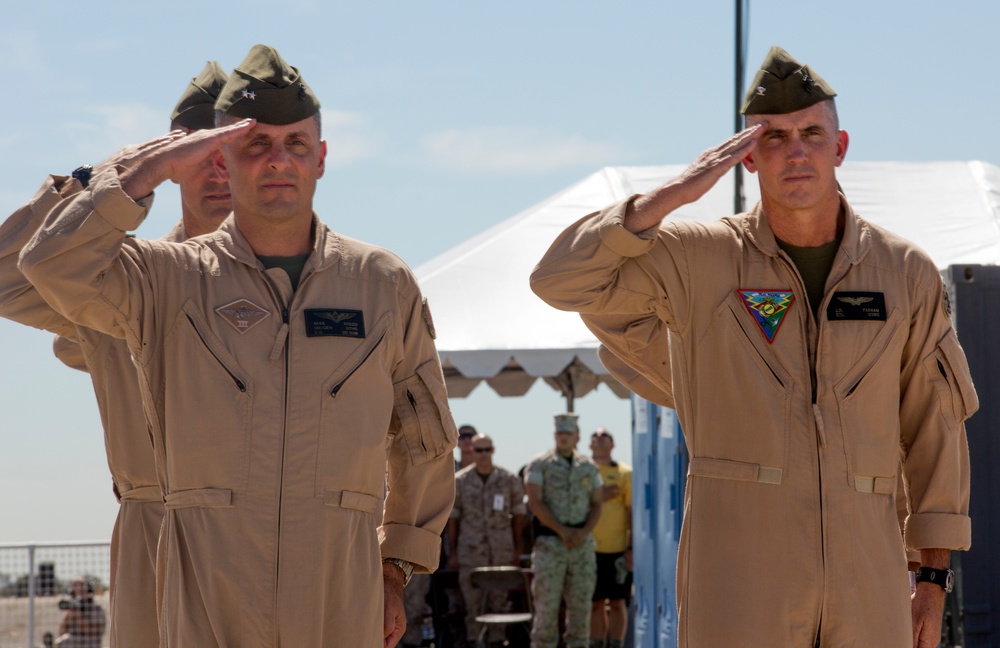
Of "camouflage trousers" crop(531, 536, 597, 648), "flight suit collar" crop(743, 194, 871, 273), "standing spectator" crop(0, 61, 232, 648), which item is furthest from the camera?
"camouflage trousers" crop(531, 536, 597, 648)

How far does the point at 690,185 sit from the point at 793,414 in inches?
26.9

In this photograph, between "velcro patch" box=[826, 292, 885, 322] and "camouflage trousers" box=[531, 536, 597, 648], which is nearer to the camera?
"velcro patch" box=[826, 292, 885, 322]

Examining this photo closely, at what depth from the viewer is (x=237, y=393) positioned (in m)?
3.63

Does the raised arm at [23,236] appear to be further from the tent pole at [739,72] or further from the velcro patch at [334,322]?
the tent pole at [739,72]

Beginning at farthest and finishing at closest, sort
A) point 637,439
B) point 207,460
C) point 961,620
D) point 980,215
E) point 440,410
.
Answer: point 980,215 < point 637,439 < point 961,620 < point 440,410 < point 207,460

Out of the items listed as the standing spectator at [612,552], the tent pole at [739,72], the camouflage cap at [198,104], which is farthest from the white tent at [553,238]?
the camouflage cap at [198,104]

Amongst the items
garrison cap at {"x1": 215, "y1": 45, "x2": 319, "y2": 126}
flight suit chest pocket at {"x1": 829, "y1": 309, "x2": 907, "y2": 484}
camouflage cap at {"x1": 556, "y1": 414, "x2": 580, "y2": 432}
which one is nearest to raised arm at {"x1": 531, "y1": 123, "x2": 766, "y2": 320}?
flight suit chest pocket at {"x1": 829, "y1": 309, "x2": 907, "y2": 484}

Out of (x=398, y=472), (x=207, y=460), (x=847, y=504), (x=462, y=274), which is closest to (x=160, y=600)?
(x=207, y=460)

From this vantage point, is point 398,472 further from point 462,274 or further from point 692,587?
point 462,274

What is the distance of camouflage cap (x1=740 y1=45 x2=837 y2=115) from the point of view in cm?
400

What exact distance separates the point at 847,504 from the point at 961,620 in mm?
3266

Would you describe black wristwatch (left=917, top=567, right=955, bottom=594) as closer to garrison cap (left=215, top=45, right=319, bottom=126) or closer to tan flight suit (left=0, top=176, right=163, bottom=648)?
garrison cap (left=215, top=45, right=319, bottom=126)

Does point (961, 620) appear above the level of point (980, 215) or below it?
below

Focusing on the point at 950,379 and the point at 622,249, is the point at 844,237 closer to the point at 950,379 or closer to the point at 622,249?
the point at 950,379
